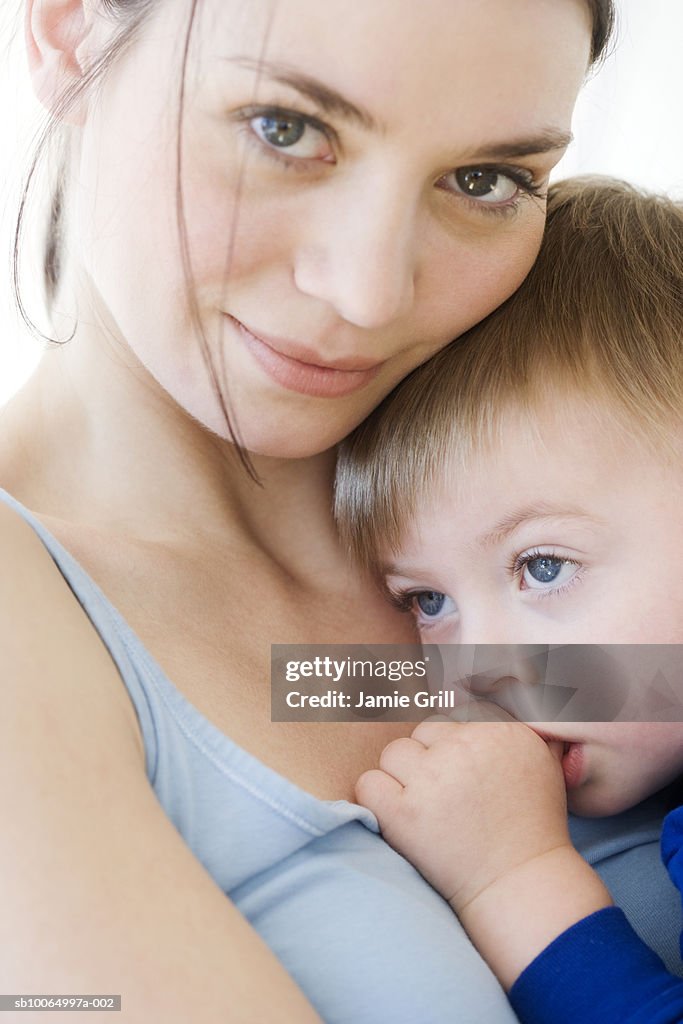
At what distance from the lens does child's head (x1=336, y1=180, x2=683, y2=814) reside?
3.08 feet

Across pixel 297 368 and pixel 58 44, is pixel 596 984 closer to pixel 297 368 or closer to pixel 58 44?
pixel 297 368

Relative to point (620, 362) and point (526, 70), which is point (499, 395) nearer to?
point (620, 362)

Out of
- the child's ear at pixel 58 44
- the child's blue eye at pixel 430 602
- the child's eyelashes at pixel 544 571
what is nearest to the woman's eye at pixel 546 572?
the child's eyelashes at pixel 544 571

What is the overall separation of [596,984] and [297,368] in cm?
50

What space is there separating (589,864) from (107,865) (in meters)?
0.50

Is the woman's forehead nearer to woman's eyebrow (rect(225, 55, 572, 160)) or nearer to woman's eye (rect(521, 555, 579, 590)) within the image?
woman's eyebrow (rect(225, 55, 572, 160))

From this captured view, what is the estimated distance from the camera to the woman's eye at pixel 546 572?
0.97m

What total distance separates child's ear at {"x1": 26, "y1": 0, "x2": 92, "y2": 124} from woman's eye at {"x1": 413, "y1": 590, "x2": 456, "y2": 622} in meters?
0.52

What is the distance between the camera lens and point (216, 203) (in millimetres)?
813

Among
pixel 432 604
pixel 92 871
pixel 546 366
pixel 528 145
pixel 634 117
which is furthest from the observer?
pixel 634 117

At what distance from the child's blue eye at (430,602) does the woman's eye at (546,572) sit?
105mm

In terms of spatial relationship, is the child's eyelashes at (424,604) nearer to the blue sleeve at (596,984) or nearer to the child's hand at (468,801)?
the child's hand at (468,801)

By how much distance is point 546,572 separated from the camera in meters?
0.98

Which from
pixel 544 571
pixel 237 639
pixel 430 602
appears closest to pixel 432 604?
pixel 430 602
